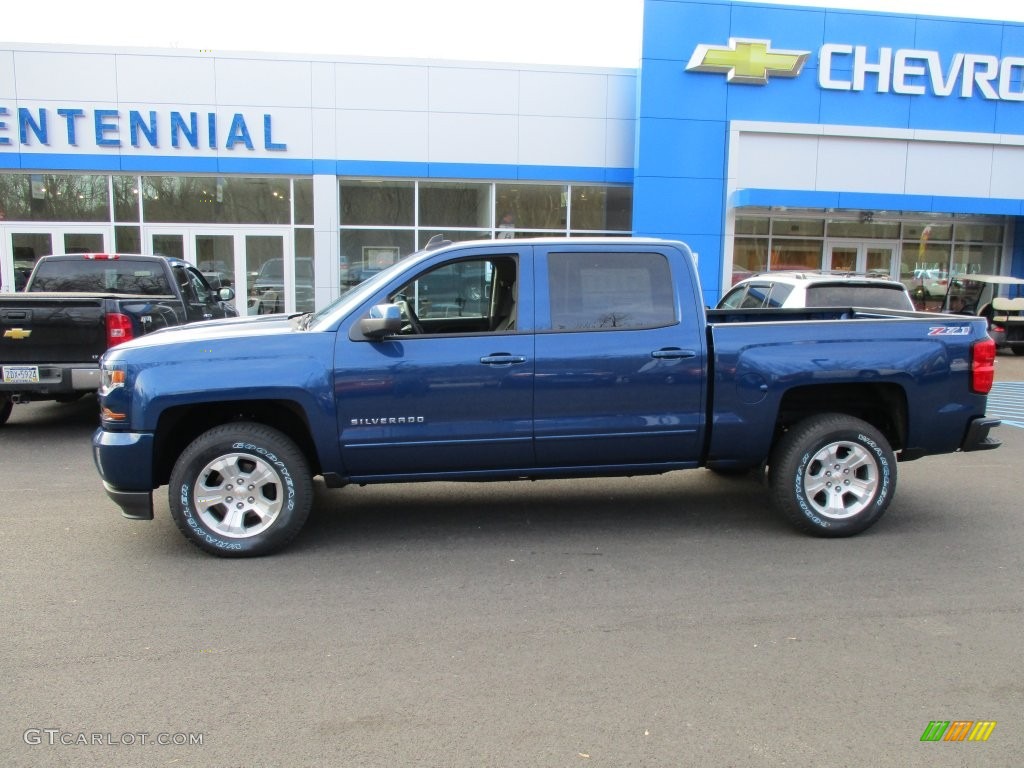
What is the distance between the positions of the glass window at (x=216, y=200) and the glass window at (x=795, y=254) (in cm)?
1197

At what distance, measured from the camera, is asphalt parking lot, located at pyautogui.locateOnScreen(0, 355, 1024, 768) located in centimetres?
309

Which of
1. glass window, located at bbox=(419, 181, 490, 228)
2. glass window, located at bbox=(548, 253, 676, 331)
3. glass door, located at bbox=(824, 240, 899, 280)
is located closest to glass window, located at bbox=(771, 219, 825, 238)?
glass door, located at bbox=(824, 240, 899, 280)

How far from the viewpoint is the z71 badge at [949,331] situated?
5.39 meters

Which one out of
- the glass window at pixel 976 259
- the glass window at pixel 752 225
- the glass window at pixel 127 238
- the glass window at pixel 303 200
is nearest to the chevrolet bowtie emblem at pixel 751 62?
the glass window at pixel 752 225

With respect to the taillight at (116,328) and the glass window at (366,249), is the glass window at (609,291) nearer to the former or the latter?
the taillight at (116,328)

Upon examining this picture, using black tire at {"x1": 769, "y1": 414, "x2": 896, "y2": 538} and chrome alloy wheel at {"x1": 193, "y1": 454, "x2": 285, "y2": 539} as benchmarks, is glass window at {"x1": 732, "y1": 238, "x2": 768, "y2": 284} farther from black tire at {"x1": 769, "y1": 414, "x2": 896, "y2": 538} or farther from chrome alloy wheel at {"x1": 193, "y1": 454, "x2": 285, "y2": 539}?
chrome alloy wheel at {"x1": 193, "y1": 454, "x2": 285, "y2": 539}

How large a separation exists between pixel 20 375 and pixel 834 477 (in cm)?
767

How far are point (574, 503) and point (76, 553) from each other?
3.44m

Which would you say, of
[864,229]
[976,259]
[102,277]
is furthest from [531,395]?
[976,259]

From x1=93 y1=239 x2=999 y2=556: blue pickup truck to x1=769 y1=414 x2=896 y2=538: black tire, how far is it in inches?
0.5

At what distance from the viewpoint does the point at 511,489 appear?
6613mm

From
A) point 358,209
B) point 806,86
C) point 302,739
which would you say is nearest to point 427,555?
point 302,739

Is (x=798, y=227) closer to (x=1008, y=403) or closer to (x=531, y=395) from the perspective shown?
(x=1008, y=403)

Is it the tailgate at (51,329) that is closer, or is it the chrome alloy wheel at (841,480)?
the chrome alloy wheel at (841,480)
